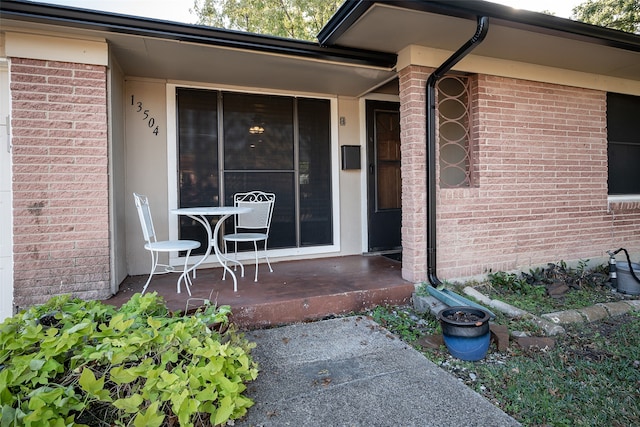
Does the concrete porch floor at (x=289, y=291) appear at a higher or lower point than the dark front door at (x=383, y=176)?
lower

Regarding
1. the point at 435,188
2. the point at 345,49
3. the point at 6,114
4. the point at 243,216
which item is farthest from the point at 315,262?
the point at 6,114

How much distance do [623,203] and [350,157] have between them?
3.59 meters

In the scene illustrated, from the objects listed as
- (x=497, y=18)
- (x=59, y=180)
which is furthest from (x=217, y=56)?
(x=497, y=18)

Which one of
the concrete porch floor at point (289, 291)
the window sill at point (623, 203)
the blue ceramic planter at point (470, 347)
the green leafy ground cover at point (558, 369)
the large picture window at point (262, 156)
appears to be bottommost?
the green leafy ground cover at point (558, 369)

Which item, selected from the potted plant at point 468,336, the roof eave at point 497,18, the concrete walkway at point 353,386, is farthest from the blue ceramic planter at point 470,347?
the roof eave at point 497,18

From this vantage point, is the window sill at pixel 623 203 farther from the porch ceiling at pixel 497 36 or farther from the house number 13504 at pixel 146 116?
the house number 13504 at pixel 146 116

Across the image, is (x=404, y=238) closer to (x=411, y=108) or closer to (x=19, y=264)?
(x=411, y=108)

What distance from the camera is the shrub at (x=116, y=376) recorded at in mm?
1419

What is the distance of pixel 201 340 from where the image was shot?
192 centimetres

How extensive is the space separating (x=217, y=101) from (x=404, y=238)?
2653 millimetres

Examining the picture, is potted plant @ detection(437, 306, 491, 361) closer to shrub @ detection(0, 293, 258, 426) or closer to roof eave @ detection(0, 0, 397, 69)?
shrub @ detection(0, 293, 258, 426)

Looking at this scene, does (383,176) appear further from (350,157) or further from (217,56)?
(217,56)

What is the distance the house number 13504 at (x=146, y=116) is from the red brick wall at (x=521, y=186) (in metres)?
2.69

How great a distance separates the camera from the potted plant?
2379mm
